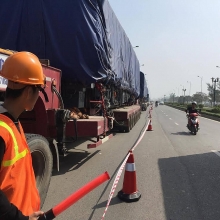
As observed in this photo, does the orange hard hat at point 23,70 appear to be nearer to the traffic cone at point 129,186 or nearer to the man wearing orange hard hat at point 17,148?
the man wearing orange hard hat at point 17,148

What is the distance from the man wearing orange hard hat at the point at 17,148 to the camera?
1.45 metres

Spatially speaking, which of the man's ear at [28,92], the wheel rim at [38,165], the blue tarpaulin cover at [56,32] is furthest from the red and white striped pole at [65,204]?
the blue tarpaulin cover at [56,32]

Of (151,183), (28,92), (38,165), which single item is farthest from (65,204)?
(151,183)

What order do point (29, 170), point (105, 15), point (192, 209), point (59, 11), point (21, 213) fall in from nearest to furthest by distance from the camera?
point (21, 213) → point (29, 170) → point (192, 209) → point (59, 11) → point (105, 15)

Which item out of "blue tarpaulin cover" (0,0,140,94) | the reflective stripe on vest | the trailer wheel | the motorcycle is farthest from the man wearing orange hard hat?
the motorcycle

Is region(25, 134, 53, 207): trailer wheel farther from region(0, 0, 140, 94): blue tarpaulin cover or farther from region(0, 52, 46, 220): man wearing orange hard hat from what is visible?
region(0, 0, 140, 94): blue tarpaulin cover

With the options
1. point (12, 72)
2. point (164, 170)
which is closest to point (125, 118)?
point (164, 170)

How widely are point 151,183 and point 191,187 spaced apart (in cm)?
75

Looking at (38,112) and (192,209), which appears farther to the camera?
(38,112)

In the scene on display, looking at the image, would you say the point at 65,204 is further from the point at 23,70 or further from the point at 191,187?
the point at 191,187

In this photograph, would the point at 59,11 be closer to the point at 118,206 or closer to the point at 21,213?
the point at 118,206

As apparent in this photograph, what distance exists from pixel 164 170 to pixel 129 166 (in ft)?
7.28

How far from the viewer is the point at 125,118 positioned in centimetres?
1291

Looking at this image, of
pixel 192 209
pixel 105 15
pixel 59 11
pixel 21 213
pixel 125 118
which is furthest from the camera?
pixel 125 118
